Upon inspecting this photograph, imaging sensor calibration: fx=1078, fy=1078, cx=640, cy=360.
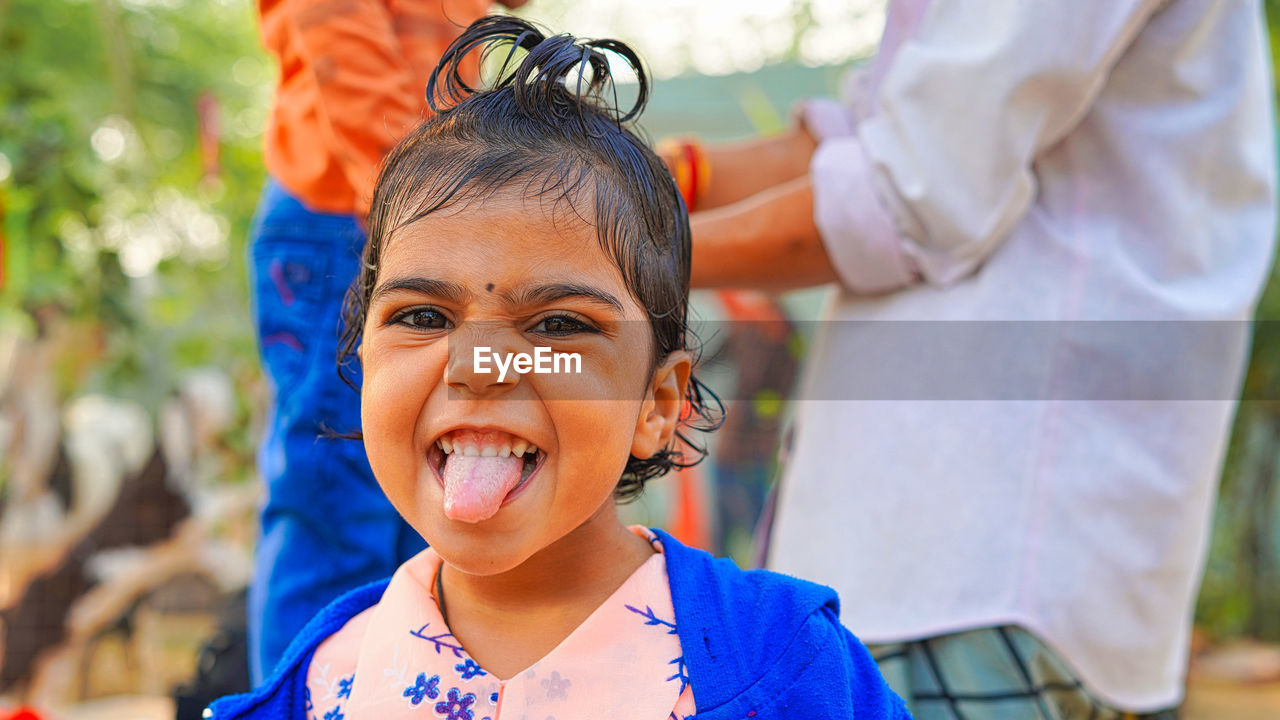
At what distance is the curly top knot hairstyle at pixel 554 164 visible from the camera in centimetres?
108

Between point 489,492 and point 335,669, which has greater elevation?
point 489,492

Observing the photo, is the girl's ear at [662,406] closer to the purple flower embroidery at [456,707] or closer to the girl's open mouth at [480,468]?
the girl's open mouth at [480,468]

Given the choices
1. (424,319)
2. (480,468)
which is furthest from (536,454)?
(424,319)

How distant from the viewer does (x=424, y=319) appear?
1067mm

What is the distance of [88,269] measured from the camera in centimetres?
365

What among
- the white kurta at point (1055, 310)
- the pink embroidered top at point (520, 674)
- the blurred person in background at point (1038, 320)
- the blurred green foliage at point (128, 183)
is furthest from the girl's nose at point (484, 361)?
the blurred green foliage at point (128, 183)

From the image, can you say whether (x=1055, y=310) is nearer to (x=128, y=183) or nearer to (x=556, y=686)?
(x=556, y=686)

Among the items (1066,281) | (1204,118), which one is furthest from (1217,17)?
(1066,281)

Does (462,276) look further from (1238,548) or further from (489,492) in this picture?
(1238,548)

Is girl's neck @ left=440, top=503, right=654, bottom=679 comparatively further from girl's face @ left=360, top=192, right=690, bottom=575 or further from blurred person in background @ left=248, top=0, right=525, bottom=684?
blurred person in background @ left=248, top=0, right=525, bottom=684

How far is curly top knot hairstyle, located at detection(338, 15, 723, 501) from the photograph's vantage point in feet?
3.56

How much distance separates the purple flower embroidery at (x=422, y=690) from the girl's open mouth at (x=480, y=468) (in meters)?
0.21

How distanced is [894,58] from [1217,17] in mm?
467

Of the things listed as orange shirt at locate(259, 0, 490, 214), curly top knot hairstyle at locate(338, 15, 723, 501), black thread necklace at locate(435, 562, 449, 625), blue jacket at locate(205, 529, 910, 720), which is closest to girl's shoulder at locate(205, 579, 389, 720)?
blue jacket at locate(205, 529, 910, 720)
